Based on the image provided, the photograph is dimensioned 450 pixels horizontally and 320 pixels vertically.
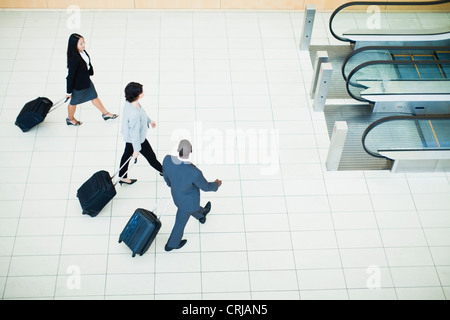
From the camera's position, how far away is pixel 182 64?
7.25 meters

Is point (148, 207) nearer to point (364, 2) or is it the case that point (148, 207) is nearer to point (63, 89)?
point (63, 89)

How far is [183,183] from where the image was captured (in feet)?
14.5

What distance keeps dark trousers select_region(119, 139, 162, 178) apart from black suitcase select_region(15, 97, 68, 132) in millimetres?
1437

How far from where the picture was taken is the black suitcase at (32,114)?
6020 millimetres

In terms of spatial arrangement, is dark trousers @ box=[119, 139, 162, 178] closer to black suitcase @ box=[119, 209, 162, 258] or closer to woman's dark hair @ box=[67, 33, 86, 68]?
black suitcase @ box=[119, 209, 162, 258]

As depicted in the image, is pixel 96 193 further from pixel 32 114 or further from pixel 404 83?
pixel 404 83

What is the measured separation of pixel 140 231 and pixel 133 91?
143 cm

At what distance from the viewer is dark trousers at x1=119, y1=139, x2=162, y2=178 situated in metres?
5.27

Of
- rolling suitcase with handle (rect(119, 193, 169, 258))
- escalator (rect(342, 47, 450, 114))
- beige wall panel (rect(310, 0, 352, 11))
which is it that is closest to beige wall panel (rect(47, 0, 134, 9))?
beige wall panel (rect(310, 0, 352, 11))

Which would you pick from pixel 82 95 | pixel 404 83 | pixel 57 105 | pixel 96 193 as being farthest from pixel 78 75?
pixel 404 83

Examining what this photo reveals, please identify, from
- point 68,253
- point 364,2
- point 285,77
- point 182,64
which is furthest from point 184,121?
point 364,2

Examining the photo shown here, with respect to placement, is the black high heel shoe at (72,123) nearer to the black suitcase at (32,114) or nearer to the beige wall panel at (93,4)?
the black suitcase at (32,114)

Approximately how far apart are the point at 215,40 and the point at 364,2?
239 centimetres

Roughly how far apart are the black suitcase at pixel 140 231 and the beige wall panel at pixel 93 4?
14.9 feet
